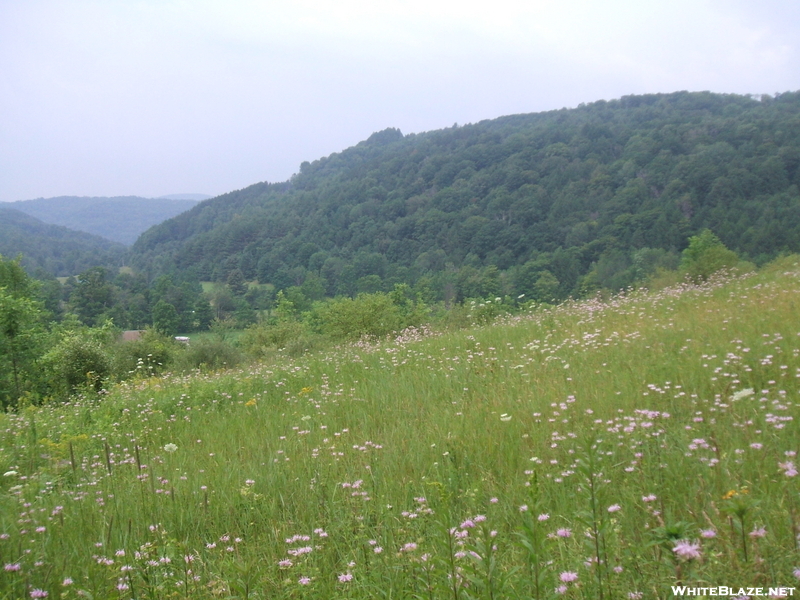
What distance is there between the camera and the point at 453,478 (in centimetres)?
242

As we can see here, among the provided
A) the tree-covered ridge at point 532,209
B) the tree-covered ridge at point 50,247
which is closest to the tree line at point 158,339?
the tree-covered ridge at point 532,209

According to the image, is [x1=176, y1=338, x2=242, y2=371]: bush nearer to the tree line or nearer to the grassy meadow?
the tree line

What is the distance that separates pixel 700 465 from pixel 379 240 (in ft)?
261

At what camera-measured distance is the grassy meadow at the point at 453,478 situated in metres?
1.64

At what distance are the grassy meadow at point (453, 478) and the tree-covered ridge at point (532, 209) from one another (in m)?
33.5

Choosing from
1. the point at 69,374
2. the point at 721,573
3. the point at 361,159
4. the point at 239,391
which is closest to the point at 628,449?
the point at 721,573

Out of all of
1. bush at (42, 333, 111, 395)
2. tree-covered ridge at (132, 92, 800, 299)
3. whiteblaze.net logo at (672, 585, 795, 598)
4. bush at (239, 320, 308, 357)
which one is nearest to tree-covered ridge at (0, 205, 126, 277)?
tree-covered ridge at (132, 92, 800, 299)

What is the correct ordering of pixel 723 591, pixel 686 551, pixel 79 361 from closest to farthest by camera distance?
pixel 686 551 < pixel 723 591 < pixel 79 361

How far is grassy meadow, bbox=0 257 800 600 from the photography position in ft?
A: 5.38

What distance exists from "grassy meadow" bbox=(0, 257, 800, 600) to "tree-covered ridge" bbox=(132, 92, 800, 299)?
33.5 meters

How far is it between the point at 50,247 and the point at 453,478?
104916mm

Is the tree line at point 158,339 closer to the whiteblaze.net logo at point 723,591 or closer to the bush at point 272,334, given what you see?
the bush at point 272,334

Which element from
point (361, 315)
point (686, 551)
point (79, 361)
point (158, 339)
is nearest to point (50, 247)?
point (158, 339)

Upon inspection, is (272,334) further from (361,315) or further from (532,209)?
(532,209)
